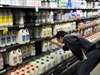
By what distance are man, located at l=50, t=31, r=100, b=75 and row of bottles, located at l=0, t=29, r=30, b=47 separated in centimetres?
69

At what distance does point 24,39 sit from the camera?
3225 mm

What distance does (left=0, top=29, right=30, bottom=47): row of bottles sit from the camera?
2.90m

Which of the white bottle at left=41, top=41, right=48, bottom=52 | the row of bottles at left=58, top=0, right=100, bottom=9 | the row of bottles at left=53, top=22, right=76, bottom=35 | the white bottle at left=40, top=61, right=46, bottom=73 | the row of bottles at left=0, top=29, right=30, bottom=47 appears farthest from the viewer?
the row of bottles at left=58, top=0, right=100, bottom=9

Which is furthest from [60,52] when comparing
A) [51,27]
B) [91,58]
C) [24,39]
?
[24,39]

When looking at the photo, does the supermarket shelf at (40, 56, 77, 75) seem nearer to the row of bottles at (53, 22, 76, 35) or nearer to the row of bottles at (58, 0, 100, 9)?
the row of bottles at (53, 22, 76, 35)

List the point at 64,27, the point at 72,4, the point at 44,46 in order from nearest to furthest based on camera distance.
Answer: the point at 44,46 < the point at 64,27 < the point at 72,4

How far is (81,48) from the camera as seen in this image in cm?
336

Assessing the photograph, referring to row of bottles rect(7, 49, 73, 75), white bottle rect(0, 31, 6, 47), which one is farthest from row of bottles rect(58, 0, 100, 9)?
white bottle rect(0, 31, 6, 47)

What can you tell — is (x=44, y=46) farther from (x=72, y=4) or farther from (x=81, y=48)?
(x=72, y=4)

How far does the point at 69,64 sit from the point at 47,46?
2.88 feet

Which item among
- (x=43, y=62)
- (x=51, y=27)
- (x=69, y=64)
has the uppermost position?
(x=51, y=27)

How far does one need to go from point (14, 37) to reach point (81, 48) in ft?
4.51

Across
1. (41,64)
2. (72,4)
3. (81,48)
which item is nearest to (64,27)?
(72,4)

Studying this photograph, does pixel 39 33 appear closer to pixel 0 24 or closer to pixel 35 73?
pixel 35 73
